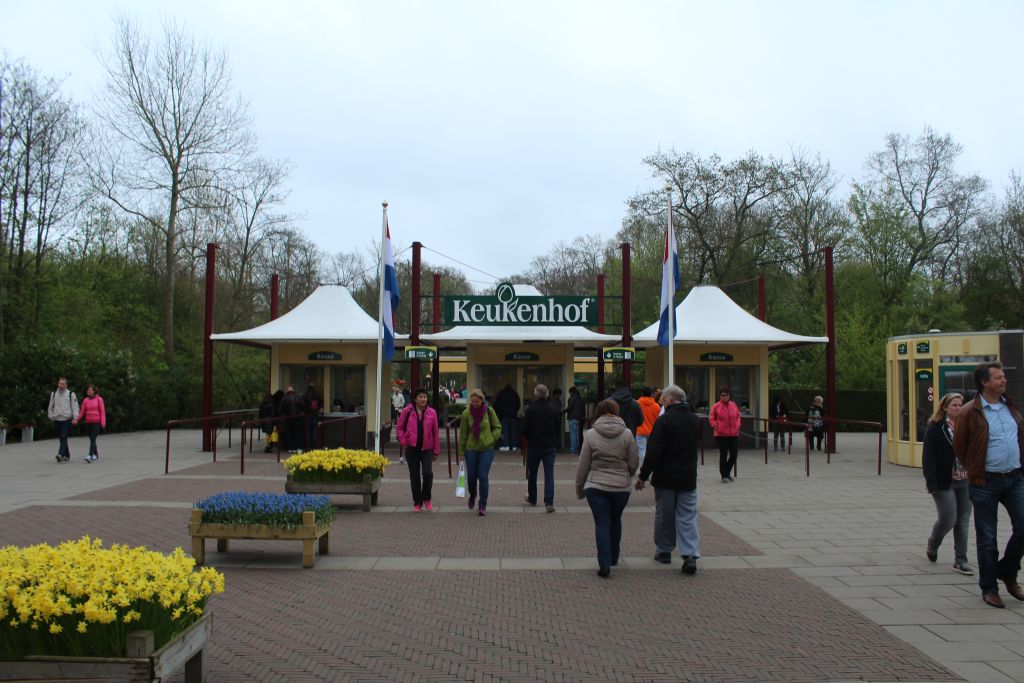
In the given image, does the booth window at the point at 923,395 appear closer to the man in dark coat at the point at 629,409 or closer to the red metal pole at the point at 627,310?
the red metal pole at the point at 627,310

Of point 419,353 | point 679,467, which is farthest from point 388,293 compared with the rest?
point 679,467

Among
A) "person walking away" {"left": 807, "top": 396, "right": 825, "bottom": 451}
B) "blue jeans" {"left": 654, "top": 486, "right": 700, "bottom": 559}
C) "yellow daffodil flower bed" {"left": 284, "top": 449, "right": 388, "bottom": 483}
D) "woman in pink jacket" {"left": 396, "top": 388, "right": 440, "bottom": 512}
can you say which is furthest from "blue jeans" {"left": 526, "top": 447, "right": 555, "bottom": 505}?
"person walking away" {"left": 807, "top": 396, "right": 825, "bottom": 451}

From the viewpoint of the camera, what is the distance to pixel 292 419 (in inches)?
808

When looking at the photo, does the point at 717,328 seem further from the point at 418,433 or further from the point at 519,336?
the point at 418,433

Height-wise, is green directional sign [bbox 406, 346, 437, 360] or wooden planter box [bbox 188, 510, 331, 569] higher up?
green directional sign [bbox 406, 346, 437, 360]

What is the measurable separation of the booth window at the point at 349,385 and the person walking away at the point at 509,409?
14.3 ft

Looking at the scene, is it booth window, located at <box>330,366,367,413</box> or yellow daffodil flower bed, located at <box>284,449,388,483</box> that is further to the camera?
booth window, located at <box>330,366,367,413</box>

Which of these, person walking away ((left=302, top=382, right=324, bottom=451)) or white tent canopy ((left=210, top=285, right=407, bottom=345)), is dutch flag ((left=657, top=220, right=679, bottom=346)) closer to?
white tent canopy ((left=210, top=285, right=407, bottom=345))

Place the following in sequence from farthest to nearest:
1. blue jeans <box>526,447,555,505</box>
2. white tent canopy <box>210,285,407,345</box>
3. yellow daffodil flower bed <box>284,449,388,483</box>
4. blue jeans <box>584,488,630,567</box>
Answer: white tent canopy <box>210,285,407,345</box>, blue jeans <box>526,447,555,505</box>, yellow daffodil flower bed <box>284,449,388,483</box>, blue jeans <box>584,488,630,567</box>

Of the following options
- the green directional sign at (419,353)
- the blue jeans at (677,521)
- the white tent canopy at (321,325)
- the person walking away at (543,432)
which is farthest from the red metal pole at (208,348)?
the blue jeans at (677,521)

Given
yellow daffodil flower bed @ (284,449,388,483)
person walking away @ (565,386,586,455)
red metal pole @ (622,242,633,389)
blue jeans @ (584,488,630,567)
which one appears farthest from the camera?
red metal pole @ (622,242,633,389)

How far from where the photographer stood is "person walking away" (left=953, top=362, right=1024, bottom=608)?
6.62m

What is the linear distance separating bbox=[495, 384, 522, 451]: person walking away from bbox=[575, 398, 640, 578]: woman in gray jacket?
41.1ft

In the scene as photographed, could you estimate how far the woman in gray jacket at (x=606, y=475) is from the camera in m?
7.91
